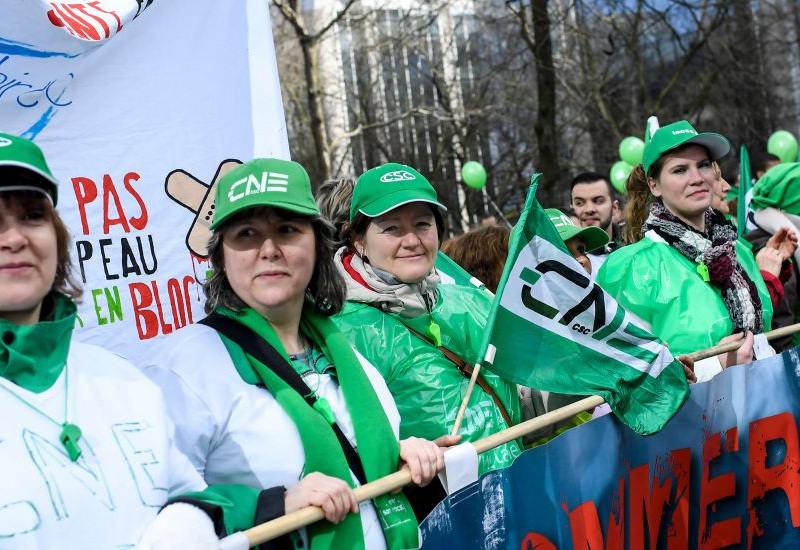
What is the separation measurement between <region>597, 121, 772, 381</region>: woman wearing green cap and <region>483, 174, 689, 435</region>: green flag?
43 cm

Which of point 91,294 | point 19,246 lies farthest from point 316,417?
point 91,294

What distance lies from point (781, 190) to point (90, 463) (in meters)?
4.38

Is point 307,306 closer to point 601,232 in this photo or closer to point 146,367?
point 146,367

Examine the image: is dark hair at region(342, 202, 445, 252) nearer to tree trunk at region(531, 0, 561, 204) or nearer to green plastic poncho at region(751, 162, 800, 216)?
green plastic poncho at region(751, 162, 800, 216)

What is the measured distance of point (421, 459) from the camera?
7.86 ft

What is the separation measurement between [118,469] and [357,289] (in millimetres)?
1450

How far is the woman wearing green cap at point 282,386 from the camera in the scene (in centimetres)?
219

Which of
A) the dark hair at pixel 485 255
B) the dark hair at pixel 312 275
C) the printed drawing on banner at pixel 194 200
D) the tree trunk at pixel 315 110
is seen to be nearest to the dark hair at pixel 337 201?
the printed drawing on banner at pixel 194 200

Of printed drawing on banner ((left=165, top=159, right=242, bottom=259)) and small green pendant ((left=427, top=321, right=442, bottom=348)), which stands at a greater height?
printed drawing on banner ((left=165, top=159, right=242, bottom=259))

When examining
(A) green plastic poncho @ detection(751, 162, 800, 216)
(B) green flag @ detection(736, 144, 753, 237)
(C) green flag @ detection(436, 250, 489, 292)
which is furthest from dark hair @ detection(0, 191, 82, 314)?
(B) green flag @ detection(736, 144, 753, 237)

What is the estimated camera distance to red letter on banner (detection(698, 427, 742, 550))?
338 cm

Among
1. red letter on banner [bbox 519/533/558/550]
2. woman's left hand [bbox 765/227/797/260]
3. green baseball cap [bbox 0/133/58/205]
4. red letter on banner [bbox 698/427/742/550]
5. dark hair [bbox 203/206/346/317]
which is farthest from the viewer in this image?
woman's left hand [bbox 765/227/797/260]

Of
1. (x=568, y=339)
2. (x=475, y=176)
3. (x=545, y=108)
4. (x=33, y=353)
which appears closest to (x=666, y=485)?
(x=568, y=339)

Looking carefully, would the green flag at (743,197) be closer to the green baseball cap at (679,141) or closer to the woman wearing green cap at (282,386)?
the green baseball cap at (679,141)
